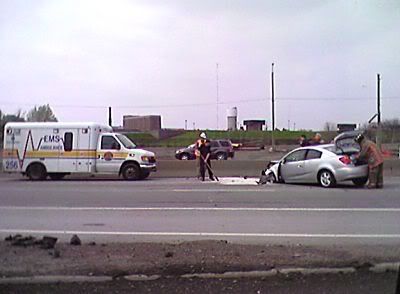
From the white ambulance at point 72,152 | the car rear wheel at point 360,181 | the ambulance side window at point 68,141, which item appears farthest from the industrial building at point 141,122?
the car rear wheel at point 360,181

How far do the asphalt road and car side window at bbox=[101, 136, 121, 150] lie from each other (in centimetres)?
445

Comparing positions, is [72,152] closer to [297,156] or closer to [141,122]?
[297,156]

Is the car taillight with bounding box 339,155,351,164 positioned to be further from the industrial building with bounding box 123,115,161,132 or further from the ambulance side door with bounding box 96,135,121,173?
the industrial building with bounding box 123,115,161,132

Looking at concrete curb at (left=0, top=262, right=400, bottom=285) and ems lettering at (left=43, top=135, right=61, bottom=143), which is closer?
concrete curb at (left=0, top=262, right=400, bottom=285)

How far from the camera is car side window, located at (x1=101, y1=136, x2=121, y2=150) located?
850 inches

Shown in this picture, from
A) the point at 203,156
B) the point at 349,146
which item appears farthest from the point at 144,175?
the point at 349,146

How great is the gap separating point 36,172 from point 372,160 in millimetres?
12855

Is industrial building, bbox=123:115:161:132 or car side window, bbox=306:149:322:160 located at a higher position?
industrial building, bbox=123:115:161:132

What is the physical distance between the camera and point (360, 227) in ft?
32.9

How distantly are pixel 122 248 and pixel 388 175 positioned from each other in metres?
17.6

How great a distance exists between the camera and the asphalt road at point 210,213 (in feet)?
30.8

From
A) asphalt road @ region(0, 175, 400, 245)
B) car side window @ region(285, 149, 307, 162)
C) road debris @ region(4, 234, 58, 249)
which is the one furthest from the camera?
car side window @ region(285, 149, 307, 162)

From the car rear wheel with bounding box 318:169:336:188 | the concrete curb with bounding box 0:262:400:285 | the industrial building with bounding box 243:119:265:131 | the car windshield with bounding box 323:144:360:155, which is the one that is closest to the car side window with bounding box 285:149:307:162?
the car windshield with bounding box 323:144:360:155

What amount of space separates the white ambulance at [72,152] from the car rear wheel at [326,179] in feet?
23.8
